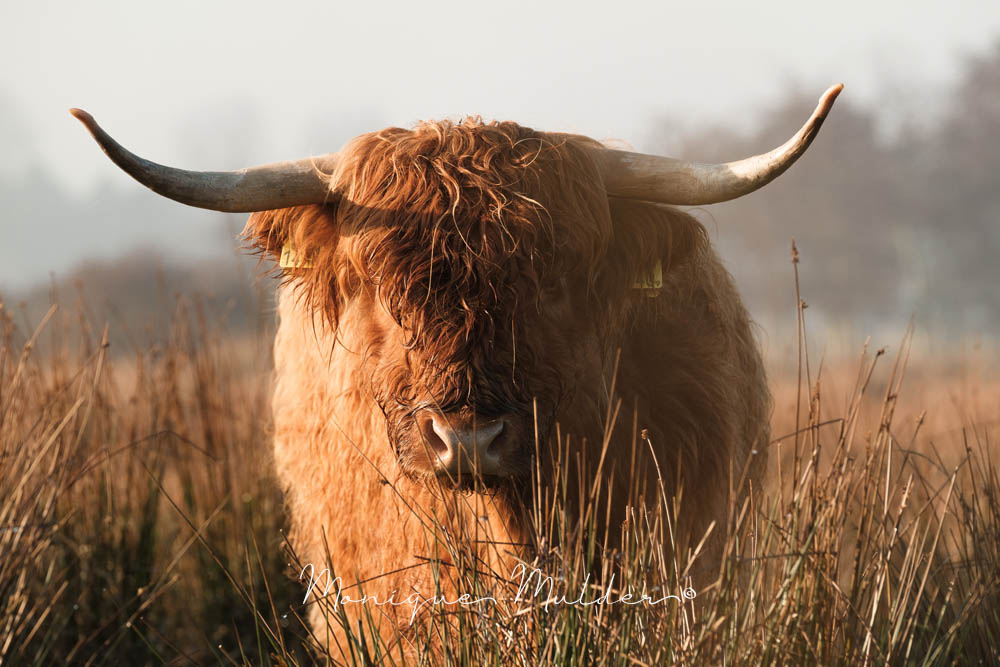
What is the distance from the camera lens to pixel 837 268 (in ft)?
131

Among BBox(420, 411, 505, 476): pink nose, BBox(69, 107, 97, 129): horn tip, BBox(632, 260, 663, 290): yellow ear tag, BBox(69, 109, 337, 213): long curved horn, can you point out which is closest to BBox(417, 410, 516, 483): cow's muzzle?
BBox(420, 411, 505, 476): pink nose

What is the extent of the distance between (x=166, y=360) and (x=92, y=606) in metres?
1.20

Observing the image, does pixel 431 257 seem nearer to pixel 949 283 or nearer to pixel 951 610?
pixel 951 610

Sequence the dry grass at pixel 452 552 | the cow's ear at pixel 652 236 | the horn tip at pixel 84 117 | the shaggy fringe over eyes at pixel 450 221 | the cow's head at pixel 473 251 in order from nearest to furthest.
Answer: the dry grass at pixel 452 552 → the horn tip at pixel 84 117 → the cow's head at pixel 473 251 → the shaggy fringe over eyes at pixel 450 221 → the cow's ear at pixel 652 236

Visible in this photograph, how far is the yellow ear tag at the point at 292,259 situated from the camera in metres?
2.87

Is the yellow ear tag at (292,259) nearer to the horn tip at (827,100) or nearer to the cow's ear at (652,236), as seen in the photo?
the cow's ear at (652,236)

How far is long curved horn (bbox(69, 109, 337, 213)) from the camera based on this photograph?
7.60 feet

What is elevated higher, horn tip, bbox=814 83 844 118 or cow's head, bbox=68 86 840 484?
horn tip, bbox=814 83 844 118

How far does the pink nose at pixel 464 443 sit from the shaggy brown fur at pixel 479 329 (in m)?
0.04

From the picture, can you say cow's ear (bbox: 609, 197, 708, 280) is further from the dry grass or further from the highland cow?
the dry grass

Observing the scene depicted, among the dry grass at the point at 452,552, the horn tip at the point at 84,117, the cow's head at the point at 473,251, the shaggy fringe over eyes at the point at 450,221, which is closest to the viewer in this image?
the dry grass at the point at 452,552

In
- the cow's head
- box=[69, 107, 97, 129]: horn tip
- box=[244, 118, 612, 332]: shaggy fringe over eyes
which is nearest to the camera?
box=[69, 107, 97, 129]: horn tip

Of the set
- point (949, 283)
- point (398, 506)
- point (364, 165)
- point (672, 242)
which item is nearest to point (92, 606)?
point (398, 506)

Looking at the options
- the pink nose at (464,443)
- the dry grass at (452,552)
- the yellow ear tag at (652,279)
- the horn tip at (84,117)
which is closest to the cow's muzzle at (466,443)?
the pink nose at (464,443)
